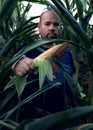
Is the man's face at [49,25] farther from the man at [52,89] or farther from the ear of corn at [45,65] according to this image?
the ear of corn at [45,65]

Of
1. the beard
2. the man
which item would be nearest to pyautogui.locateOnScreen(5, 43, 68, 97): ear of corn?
the man

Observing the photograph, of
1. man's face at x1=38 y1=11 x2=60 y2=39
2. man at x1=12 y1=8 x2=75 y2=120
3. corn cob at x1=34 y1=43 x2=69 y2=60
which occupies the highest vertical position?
corn cob at x1=34 y1=43 x2=69 y2=60

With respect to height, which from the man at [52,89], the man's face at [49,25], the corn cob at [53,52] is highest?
the corn cob at [53,52]

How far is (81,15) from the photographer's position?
2.27 ft

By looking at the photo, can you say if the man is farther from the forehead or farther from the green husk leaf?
the green husk leaf

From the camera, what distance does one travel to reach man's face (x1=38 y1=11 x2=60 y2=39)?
1125 millimetres

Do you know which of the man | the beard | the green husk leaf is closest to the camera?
the green husk leaf

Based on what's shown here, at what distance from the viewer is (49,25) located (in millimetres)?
1160

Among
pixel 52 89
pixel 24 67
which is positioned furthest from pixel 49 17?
pixel 24 67

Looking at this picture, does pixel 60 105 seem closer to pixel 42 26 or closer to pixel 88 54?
pixel 42 26

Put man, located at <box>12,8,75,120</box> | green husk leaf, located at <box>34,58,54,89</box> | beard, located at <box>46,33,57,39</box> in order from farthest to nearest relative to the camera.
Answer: beard, located at <box>46,33,57,39</box>
man, located at <box>12,8,75,120</box>
green husk leaf, located at <box>34,58,54,89</box>

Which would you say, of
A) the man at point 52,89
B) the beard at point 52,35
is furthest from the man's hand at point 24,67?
the beard at point 52,35

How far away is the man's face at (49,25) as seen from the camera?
3.69 feet

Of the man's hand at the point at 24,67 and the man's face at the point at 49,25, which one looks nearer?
the man's hand at the point at 24,67
